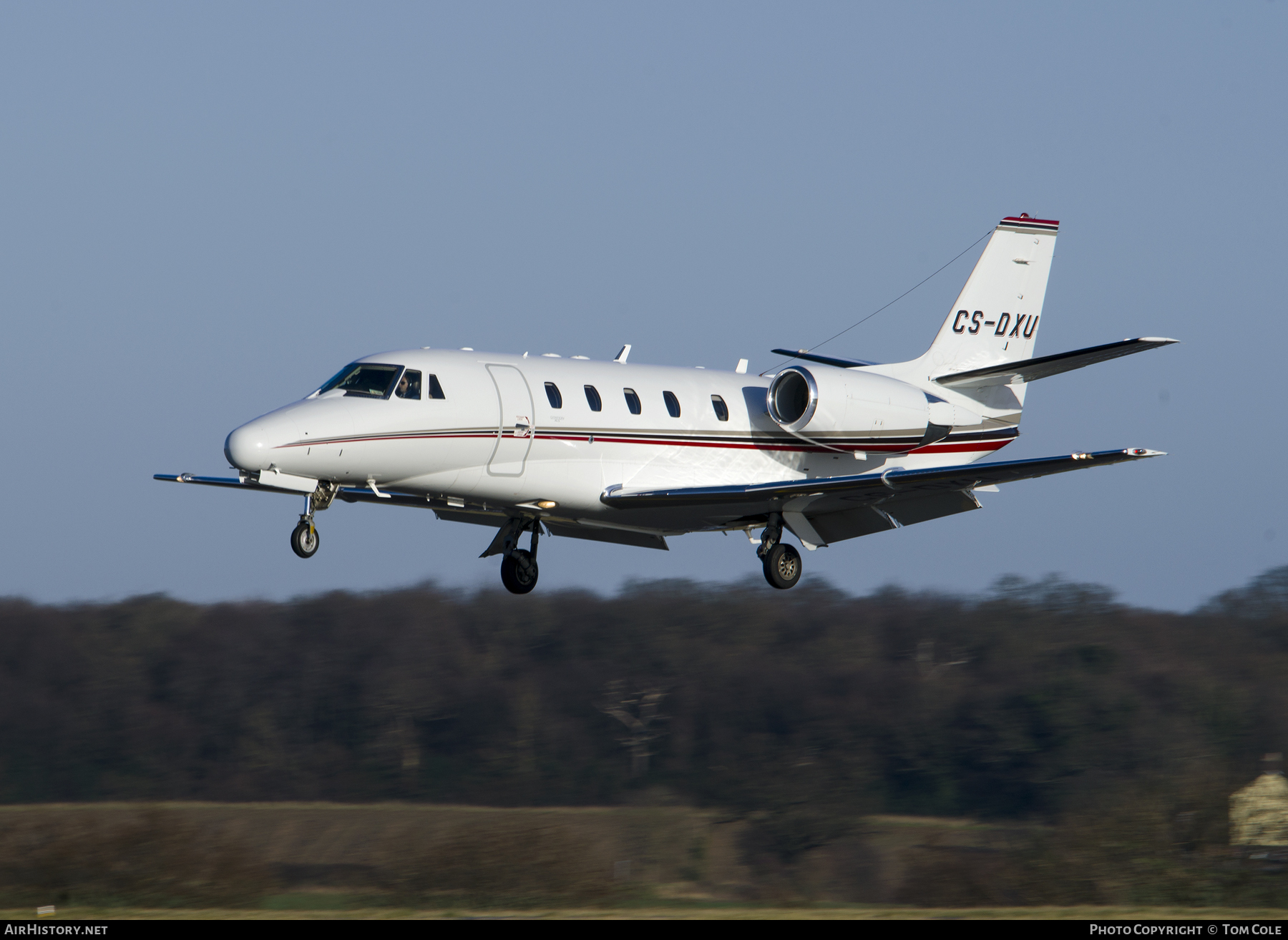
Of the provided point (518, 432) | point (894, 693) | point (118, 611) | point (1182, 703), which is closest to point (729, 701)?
point (894, 693)

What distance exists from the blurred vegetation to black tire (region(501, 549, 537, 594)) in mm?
23539

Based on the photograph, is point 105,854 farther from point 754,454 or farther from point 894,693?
point 894,693

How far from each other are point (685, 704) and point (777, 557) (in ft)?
113

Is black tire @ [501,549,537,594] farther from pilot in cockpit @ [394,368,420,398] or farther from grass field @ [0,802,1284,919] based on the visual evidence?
grass field @ [0,802,1284,919]

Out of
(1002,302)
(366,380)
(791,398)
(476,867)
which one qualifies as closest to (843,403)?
(791,398)

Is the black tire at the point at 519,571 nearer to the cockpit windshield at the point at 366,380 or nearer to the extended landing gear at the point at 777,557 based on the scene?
the extended landing gear at the point at 777,557

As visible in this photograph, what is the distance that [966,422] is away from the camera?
27.0 metres

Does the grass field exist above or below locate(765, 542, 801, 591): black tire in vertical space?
below

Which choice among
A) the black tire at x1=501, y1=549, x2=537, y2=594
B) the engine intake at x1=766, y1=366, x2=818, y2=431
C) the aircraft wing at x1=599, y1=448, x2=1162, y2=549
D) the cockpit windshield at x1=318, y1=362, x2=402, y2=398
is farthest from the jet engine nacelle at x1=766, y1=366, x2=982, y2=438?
the cockpit windshield at x1=318, y1=362, x2=402, y2=398

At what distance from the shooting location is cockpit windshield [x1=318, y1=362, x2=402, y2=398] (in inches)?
848

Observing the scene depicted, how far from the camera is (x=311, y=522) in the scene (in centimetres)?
2111

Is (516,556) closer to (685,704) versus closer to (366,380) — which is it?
(366,380)

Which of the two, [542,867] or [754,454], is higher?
[754,454]
